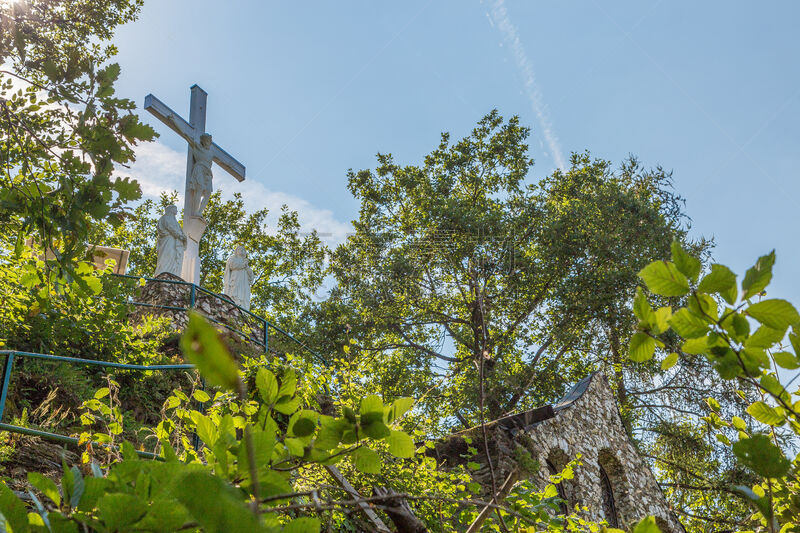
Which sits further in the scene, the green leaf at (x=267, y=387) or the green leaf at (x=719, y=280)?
the green leaf at (x=267, y=387)

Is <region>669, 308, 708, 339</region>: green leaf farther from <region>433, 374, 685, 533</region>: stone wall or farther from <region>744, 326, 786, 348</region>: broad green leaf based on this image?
<region>433, 374, 685, 533</region>: stone wall

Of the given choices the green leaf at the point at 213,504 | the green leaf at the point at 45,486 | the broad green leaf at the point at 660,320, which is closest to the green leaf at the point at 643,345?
the broad green leaf at the point at 660,320

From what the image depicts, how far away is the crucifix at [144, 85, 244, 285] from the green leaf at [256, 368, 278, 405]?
11.8 m

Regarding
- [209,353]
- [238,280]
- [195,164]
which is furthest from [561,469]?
[195,164]

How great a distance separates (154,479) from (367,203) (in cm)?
1735

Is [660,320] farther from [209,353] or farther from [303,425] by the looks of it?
[209,353]

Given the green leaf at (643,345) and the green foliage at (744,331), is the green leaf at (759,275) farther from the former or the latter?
the green leaf at (643,345)

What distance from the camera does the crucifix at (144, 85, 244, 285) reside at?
1234 cm

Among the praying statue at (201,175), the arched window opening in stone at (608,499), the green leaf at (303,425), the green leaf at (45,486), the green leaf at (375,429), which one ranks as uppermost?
the praying statue at (201,175)

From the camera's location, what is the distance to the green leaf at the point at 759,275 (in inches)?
28.9

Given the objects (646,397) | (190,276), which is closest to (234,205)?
(190,276)

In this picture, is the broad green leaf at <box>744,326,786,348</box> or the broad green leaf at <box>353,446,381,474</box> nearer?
the broad green leaf at <box>744,326,786,348</box>

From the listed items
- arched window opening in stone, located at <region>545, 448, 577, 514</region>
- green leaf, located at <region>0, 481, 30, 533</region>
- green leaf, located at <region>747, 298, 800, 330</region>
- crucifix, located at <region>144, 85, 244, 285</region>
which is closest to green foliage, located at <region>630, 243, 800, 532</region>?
green leaf, located at <region>747, 298, 800, 330</region>

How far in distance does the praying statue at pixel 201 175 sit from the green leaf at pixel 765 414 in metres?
12.8
